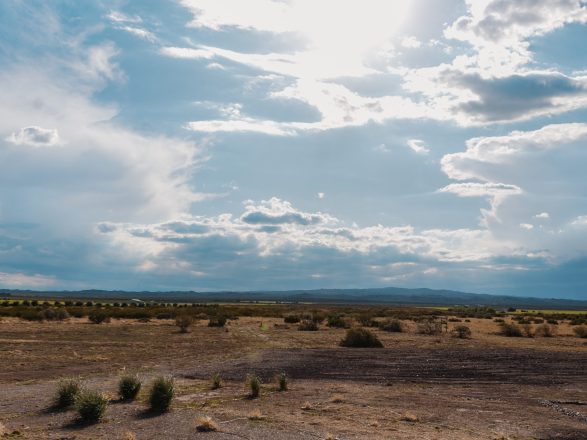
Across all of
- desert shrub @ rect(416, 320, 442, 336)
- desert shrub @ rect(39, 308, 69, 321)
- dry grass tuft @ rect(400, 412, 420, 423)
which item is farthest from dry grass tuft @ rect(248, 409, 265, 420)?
desert shrub @ rect(39, 308, 69, 321)

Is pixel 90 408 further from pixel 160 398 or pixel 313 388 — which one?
pixel 313 388

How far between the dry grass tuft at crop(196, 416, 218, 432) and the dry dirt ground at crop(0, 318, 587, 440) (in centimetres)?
19

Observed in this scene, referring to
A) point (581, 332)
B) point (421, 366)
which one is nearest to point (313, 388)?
point (421, 366)

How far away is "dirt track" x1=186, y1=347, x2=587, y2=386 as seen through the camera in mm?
24720

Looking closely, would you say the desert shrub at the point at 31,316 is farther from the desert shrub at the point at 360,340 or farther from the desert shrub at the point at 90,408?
the desert shrub at the point at 90,408

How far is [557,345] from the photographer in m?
43.3

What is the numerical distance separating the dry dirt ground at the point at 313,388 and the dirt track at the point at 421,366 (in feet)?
Result: 0.19

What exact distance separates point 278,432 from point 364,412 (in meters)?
3.69

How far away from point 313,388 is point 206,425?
7802 mm

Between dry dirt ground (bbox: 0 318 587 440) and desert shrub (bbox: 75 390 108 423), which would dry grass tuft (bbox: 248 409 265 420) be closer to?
dry dirt ground (bbox: 0 318 587 440)

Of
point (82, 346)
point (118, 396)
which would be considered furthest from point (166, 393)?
point (82, 346)

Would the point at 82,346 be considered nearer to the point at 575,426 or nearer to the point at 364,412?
the point at 364,412

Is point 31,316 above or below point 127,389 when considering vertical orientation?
above

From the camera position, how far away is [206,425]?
46.7ft
